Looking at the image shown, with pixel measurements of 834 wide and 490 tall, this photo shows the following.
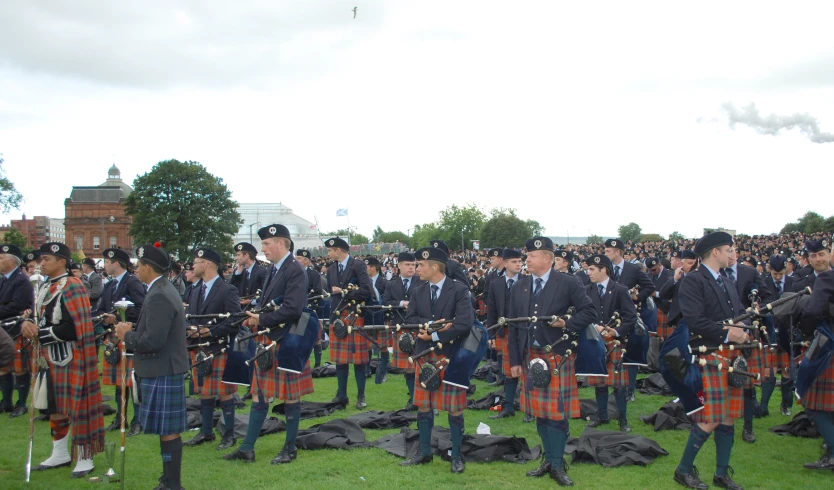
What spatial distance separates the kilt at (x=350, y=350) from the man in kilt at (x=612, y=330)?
12.5 ft

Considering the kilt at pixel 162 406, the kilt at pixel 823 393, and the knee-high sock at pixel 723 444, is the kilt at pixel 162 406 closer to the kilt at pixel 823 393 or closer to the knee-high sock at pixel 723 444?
the knee-high sock at pixel 723 444

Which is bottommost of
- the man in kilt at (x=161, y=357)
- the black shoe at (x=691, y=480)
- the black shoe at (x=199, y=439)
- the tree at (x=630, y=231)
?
the black shoe at (x=199, y=439)

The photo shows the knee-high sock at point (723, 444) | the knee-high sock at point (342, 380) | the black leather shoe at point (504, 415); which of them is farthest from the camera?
the knee-high sock at point (342, 380)

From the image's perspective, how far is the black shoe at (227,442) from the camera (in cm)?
741

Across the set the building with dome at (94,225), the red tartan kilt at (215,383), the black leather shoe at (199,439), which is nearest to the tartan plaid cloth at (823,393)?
the red tartan kilt at (215,383)

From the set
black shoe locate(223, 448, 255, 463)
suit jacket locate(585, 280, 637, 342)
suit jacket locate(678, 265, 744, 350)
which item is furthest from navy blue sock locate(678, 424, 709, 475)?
black shoe locate(223, 448, 255, 463)

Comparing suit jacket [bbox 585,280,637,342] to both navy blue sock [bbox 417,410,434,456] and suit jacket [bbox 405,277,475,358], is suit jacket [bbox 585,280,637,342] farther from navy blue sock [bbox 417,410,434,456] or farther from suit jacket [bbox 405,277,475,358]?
navy blue sock [bbox 417,410,434,456]

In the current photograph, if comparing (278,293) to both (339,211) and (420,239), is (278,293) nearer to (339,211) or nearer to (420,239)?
(339,211)

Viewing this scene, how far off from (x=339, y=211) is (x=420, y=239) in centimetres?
4165

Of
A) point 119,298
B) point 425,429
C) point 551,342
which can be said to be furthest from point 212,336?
point 551,342

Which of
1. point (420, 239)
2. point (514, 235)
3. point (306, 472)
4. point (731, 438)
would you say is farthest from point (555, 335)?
point (420, 239)

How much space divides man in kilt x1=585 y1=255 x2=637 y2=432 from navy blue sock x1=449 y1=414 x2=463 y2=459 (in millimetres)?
2140

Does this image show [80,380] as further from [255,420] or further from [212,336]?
[255,420]

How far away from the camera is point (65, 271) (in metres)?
6.62
